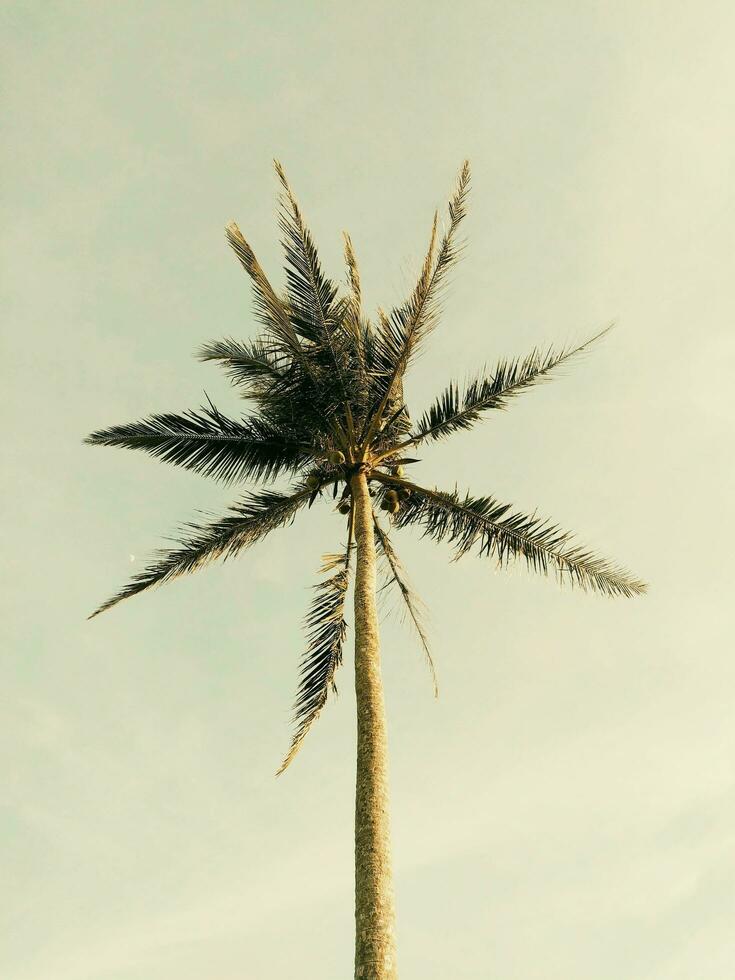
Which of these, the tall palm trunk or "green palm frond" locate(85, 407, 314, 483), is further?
"green palm frond" locate(85, 407, 314, 483)

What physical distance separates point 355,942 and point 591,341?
864cm

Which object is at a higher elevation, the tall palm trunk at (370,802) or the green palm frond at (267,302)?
the green palm frond at (267,302)

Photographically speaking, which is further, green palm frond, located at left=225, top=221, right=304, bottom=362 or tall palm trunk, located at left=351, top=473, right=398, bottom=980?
green palm frond, located at left=225, top=221, right=304, bottom=362

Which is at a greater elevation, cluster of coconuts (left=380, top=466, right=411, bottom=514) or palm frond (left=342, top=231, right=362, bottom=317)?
palm frond (left=342, top=231, right=362, bottom=317)

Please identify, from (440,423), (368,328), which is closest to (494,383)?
(440,423)

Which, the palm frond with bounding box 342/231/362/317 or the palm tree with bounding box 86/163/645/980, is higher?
the palm frond with bounding box 342/231/362/317

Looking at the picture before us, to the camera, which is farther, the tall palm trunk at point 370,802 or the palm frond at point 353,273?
the palm frond at point 353,273

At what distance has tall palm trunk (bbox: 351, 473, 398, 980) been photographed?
628 centimetres

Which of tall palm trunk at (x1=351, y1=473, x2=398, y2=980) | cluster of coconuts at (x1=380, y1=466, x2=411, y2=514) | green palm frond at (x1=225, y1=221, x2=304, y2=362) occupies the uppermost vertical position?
green palm frond at (x1=225, y1=221, x2=304, y2=362)

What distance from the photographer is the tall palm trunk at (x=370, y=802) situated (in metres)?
6.28

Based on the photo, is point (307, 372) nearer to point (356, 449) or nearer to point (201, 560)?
point (356, 449)

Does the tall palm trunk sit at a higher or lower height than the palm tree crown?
lower

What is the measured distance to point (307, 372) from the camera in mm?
11055

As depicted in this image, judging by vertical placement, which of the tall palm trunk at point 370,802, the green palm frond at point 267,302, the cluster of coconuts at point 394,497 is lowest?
the tall palm trunk at point 370,802
